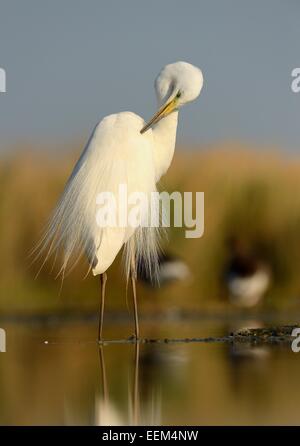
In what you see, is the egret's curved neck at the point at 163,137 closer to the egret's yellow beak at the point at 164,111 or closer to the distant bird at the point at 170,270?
the egret's yellow beak at the point at 164,111

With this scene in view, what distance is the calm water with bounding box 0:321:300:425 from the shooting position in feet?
10.6

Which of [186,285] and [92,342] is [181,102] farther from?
[186,285]

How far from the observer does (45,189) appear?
7.69 m

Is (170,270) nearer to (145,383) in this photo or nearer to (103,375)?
(103,375)

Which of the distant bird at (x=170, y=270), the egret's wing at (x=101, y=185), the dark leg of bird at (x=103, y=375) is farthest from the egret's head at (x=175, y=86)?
the distant bird at (x=170, y=270)

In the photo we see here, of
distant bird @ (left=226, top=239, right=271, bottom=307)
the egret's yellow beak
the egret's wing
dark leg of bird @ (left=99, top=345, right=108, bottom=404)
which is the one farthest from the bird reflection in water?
distant bird @ (left=226, top=239, right=271, bottom=307)

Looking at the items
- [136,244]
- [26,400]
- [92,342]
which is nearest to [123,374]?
[26,400]

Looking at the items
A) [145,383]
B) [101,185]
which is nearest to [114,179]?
[101,185]

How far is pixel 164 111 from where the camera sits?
5707mm

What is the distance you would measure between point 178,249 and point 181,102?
6.66 feet

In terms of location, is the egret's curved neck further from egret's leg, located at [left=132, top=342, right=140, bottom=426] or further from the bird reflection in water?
the bird reflection in water

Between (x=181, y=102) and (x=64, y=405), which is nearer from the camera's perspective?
(x=64, y=405)

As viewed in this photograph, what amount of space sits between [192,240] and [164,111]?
2.03 m

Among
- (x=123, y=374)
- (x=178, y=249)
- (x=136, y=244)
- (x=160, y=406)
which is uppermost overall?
(x=178, y=249)
